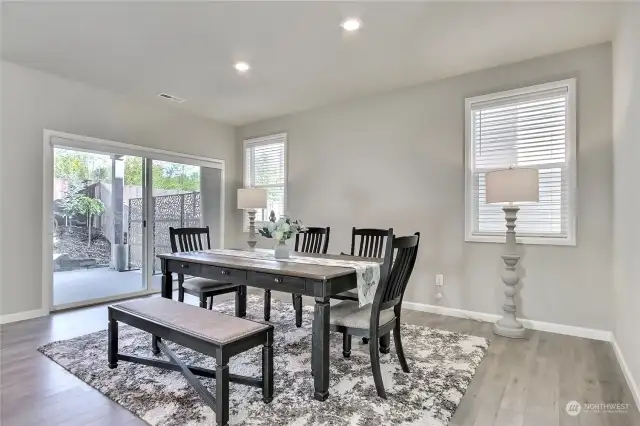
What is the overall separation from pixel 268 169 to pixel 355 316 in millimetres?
3820

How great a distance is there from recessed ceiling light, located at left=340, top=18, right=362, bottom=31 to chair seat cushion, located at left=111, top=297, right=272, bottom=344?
233cm

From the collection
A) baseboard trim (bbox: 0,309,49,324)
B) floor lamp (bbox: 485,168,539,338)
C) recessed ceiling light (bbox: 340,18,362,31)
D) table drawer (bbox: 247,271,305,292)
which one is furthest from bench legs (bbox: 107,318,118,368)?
floor lamp (bbox: 485,168,539,338)

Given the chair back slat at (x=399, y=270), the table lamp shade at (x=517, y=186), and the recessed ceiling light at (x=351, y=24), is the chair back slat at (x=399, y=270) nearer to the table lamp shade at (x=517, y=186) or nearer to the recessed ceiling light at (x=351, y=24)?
the table lamp shade at (x=517, y=186)

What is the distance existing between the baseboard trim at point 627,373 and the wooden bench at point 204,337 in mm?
2128

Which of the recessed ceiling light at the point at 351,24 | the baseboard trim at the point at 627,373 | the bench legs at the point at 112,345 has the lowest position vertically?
the baseboard trim at the point at 627,373

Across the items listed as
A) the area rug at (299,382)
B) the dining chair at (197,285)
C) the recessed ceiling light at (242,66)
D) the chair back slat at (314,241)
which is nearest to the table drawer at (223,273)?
the dining chair at (197,285)

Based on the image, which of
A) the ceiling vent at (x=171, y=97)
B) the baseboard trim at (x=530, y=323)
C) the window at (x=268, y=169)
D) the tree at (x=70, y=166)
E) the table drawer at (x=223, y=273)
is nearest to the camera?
the table drawer at (x=223, y=273)

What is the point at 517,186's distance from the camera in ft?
9.93

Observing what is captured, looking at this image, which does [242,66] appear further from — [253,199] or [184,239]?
[184,239]

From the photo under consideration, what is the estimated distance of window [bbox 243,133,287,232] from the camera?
18.1ft

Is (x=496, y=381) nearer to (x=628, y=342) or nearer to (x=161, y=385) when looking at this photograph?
(x=628, y=342)

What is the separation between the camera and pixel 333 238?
4.85 meters

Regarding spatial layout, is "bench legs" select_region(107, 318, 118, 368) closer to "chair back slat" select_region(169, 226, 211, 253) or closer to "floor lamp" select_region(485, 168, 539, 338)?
"chair back slat" select_region(169, 226, 211, 253)

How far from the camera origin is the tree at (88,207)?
13.9 ft
